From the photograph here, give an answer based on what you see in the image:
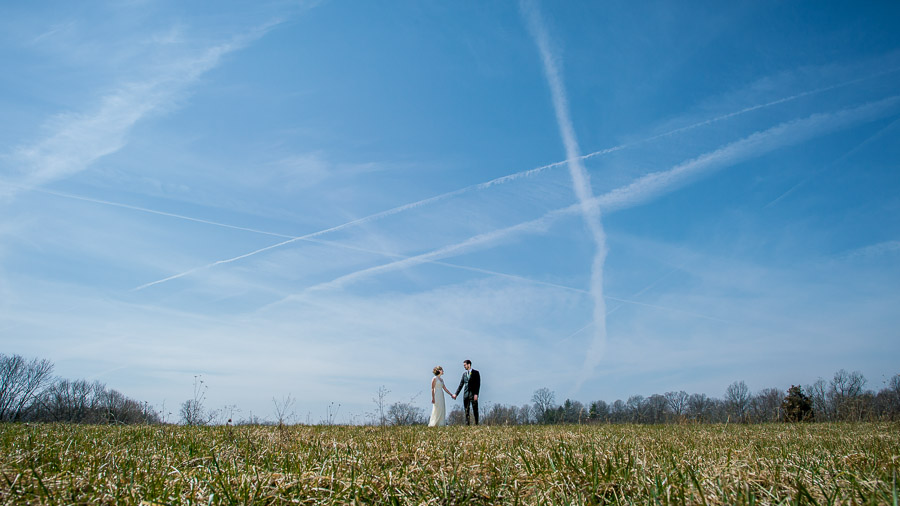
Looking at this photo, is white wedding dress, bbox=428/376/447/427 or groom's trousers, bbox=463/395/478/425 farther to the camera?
white wedding dress, bbox=428/376/447/427

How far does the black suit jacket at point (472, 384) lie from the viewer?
57.8 ft

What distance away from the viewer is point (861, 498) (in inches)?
95.1

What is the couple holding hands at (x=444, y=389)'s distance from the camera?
17.6 meters

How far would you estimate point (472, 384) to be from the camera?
1770cm

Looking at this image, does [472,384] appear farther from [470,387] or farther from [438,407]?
[438,407]

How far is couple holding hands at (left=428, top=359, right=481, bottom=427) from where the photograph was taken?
57.6 ft

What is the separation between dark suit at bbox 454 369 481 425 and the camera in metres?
17.4

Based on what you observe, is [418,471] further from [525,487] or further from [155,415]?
[155,415]

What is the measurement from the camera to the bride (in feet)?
58.6

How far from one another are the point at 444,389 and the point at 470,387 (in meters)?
1.25

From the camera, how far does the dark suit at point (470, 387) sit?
1742 centimetres

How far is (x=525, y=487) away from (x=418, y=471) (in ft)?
2.66

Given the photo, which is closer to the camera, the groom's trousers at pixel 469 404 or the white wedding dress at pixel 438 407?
the groom's trousers at pixel 469 404

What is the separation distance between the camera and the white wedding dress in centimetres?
1783
